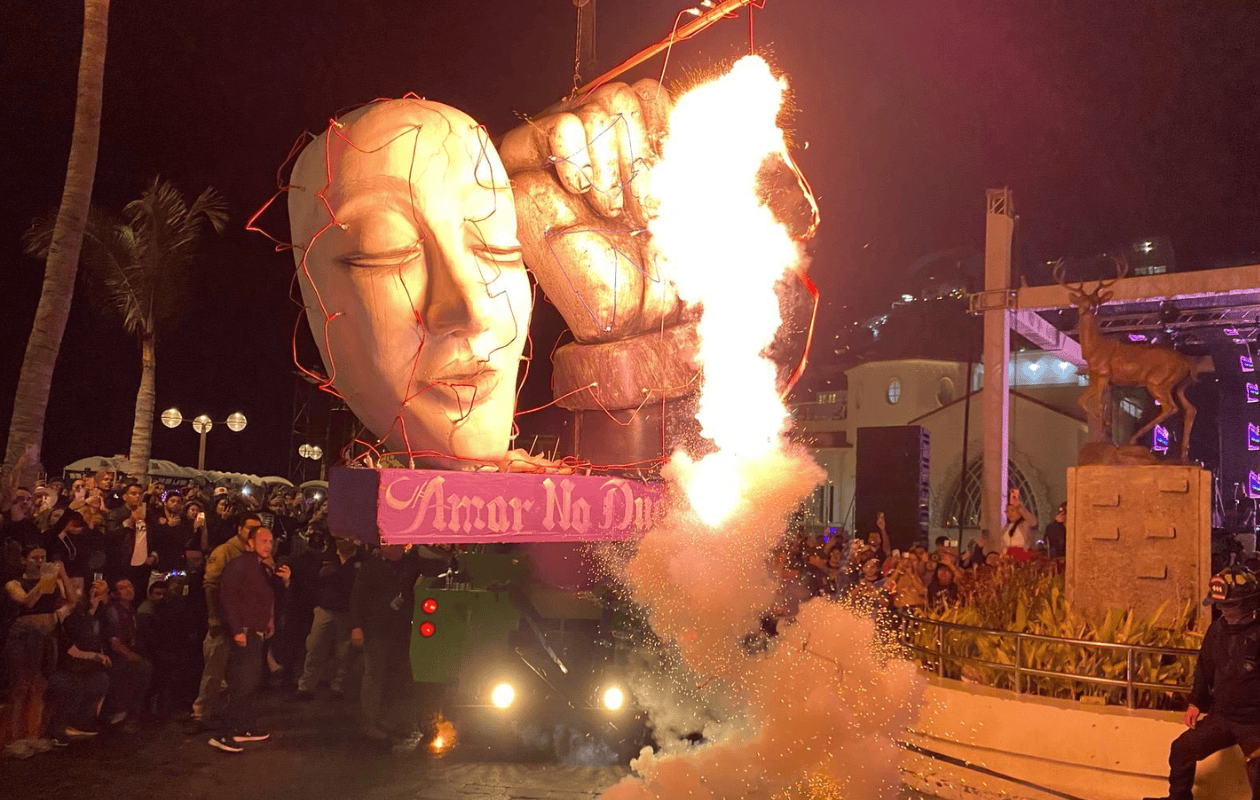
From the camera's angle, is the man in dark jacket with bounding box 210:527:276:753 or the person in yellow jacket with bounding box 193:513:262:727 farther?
the person in yellow jacket with bounding box 193:513:262:727

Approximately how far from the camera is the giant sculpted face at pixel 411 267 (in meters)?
4.75

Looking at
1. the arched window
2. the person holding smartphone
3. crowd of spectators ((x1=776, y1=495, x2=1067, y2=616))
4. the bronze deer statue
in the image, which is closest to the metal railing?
crowd of spectators ((x1=776, y1=495, x2=1067, y2=616))

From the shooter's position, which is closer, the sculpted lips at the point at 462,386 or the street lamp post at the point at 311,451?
the sculpted lips at the point at 462,386

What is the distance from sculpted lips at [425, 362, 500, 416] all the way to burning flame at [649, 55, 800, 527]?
127 cm

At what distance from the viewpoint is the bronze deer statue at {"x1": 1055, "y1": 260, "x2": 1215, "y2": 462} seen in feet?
34.9

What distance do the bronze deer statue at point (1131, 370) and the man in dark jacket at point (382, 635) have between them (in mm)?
7548

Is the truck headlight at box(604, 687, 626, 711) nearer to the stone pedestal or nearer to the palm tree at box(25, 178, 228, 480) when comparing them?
the stone pedestal

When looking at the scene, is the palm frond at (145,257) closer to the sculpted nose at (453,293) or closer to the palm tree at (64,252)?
the palm tree at (64,252)

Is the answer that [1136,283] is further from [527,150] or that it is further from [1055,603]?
[527,150]

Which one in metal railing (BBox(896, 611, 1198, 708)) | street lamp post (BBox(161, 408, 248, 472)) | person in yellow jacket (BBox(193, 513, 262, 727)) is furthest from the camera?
street lamp post (BBox(161, 408, 248, 472))

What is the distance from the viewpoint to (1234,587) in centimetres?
612

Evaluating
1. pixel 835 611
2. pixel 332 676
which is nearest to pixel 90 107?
pixel 332 676

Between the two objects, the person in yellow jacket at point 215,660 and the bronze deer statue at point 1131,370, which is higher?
the bronze deer statue at point 1131,370

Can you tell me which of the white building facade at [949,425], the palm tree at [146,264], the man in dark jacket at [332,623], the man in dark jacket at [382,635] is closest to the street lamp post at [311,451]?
the palm tree at [146,264]
